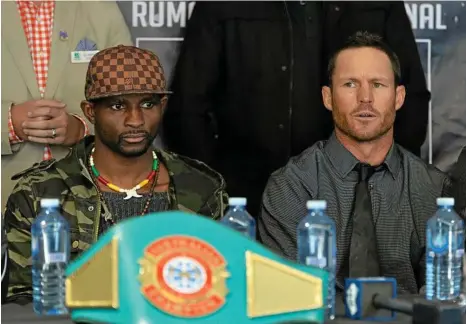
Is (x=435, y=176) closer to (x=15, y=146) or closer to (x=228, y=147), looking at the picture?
(x=228, y=147)

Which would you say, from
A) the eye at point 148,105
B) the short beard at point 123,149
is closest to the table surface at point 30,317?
the short beard at point 123,149

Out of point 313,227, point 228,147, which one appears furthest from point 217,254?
point 228,147

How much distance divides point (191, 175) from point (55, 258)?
750 millimetres

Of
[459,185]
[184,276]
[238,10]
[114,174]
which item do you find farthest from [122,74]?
[184,276]

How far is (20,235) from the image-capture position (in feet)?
9.89

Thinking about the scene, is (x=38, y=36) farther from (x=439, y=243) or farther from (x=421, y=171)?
(x=439, y=243)

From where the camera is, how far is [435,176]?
10.8 feet

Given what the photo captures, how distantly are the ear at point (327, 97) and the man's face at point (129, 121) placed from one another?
0.60 metres

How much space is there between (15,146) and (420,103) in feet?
4.85

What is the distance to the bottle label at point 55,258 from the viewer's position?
2.56 m

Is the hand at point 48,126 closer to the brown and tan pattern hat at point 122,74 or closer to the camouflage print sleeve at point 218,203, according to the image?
the brown and tan pattern hat at point 122,74

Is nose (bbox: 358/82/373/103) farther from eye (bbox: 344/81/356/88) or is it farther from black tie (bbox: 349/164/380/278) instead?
black tie (bbox: 349/164/380/278)

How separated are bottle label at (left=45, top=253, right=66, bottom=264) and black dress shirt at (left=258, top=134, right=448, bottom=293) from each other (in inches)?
30.1

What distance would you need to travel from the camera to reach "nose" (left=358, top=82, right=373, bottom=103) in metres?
3.23
